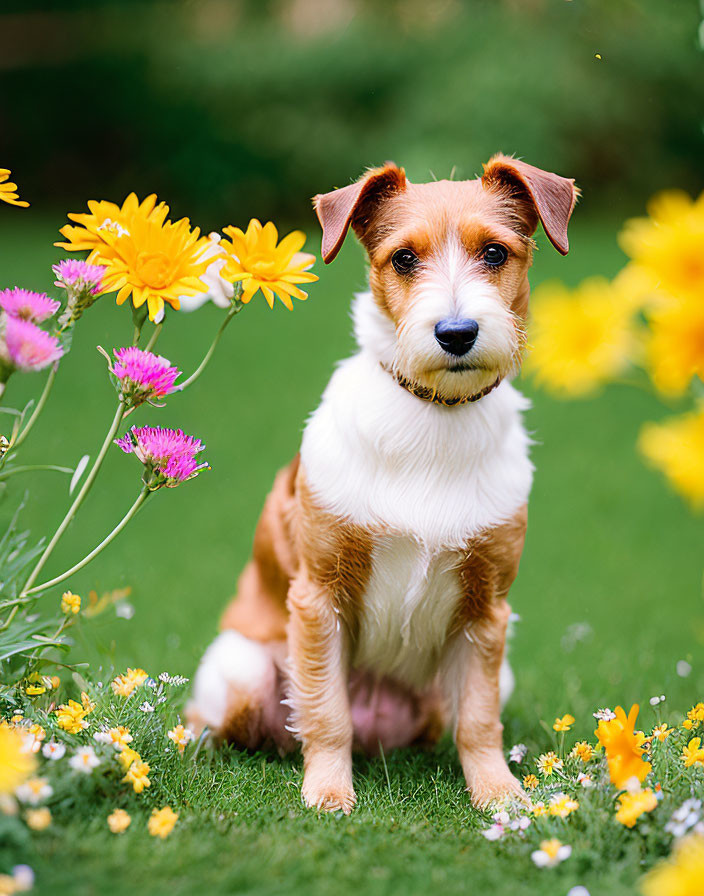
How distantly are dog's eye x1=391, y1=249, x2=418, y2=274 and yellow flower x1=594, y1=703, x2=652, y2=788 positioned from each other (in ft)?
4.28

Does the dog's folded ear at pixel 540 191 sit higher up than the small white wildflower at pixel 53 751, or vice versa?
the dog's folded ear at pixel 540 191

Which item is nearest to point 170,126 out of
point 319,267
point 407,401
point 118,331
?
point 319,267

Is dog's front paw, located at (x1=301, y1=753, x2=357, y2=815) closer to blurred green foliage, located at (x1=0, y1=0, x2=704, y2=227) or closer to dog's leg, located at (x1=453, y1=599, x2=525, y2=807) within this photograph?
dog's leg, located at (x1=453, y1=599, x2=525, y2=807)

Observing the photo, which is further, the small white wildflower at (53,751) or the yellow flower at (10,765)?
the small white wildflower at (53,751)

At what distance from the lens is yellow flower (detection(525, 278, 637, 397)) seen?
1797 mm

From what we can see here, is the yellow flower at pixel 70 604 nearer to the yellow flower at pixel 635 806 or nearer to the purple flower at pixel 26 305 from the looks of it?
the purple flower at pixel 26 305

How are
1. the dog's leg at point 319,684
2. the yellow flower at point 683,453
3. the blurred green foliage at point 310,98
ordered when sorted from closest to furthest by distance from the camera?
the yellow flower at point 683,453, the dog's leg at point 319,684, the blurred green foliage at point 310,98

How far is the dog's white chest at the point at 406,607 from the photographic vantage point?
110 inches

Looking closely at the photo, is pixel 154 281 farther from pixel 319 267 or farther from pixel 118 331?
pixel 319 267

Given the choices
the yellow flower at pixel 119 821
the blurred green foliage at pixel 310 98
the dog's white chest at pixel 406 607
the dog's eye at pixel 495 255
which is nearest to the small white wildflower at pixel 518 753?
the dog's white chest at pixel 406 607

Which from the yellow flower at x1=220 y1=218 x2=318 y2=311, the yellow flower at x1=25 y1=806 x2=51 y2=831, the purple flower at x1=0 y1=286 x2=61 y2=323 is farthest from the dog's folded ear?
the yellow flower at x1=25 y1=806 x2=51 y2=831

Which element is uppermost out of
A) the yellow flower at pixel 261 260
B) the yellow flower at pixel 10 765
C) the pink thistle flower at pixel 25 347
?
the yellow flower at pixel 261 260

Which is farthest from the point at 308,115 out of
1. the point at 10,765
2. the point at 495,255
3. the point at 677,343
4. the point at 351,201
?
the point at 10,765

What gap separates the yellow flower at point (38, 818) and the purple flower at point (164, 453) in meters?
0.78
